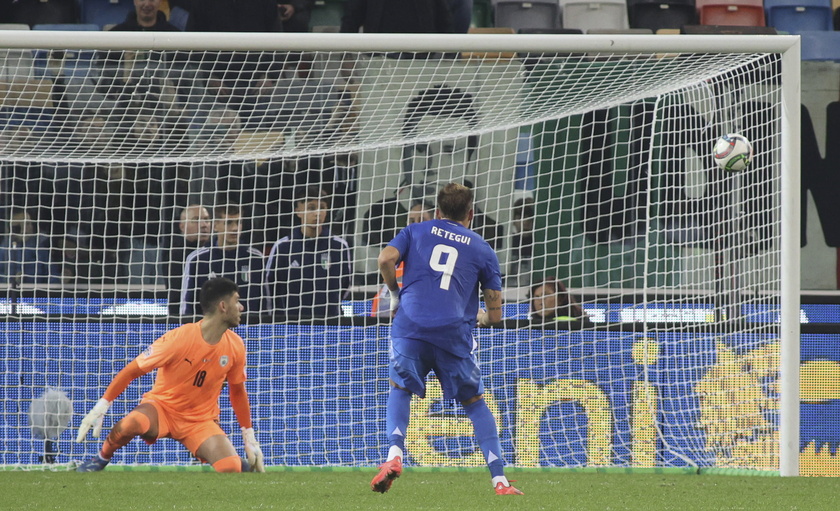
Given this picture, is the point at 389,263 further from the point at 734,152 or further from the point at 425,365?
the point at 734,152

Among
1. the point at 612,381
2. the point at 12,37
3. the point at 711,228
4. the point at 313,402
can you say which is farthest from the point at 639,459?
the point at 12,37

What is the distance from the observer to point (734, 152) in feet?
22.4

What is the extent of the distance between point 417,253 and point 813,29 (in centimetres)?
761

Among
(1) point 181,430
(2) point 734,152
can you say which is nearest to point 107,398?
(1) point 181,430

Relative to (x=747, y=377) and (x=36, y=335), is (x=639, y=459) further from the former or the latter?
(x=36, y=335)

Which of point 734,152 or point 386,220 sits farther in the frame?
point 386,220

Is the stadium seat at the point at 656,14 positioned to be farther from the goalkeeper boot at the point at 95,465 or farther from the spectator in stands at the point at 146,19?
the goalkeeper boot at the point at 95,465

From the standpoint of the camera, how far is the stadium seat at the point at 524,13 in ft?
37.6

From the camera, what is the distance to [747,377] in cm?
750

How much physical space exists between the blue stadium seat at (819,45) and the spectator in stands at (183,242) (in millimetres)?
6058

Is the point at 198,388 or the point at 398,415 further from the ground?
the point at 198,388

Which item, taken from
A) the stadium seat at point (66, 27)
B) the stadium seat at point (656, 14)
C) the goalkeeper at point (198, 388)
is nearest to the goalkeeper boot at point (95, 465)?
the goalkeeper at point (198, 388)

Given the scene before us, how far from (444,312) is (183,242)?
11.3ft

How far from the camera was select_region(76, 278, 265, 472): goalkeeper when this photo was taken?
7.19 metres
